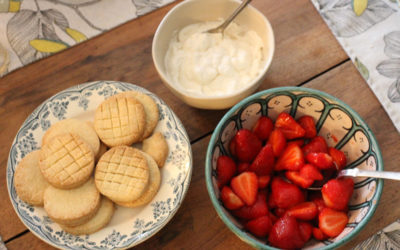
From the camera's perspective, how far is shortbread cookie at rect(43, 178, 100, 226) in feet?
3.27

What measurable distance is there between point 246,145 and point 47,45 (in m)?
0.72

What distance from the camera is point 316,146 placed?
103 cm

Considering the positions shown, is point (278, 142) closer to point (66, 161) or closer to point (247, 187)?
point (247, 187)

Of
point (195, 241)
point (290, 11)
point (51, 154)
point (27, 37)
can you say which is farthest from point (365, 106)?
point (27, 37)

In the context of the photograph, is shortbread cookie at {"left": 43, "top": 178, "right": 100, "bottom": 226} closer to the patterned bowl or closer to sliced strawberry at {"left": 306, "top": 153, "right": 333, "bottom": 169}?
the patterned bowl

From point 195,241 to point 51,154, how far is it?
0.43 m

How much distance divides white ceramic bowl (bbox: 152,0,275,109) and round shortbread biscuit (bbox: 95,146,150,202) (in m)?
0.21

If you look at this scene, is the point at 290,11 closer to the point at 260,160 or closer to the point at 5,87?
the point at 260,160

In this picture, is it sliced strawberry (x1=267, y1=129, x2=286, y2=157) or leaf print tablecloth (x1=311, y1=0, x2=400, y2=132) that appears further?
leaf print tablecloth (x1=311, y1=0, x2=400, y2=132)

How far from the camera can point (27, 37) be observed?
134 centimetres

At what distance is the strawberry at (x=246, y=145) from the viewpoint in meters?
1.01

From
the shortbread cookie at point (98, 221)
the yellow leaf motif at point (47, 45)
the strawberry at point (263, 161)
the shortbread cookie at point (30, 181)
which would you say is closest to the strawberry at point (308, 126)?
the strawberry at point (263, 161)

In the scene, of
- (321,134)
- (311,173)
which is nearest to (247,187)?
(311,173)

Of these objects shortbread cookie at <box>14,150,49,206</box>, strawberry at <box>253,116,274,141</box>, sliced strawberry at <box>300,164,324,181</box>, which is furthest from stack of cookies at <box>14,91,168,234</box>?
sliced strawberry at <box>300,164,324,181</box>
